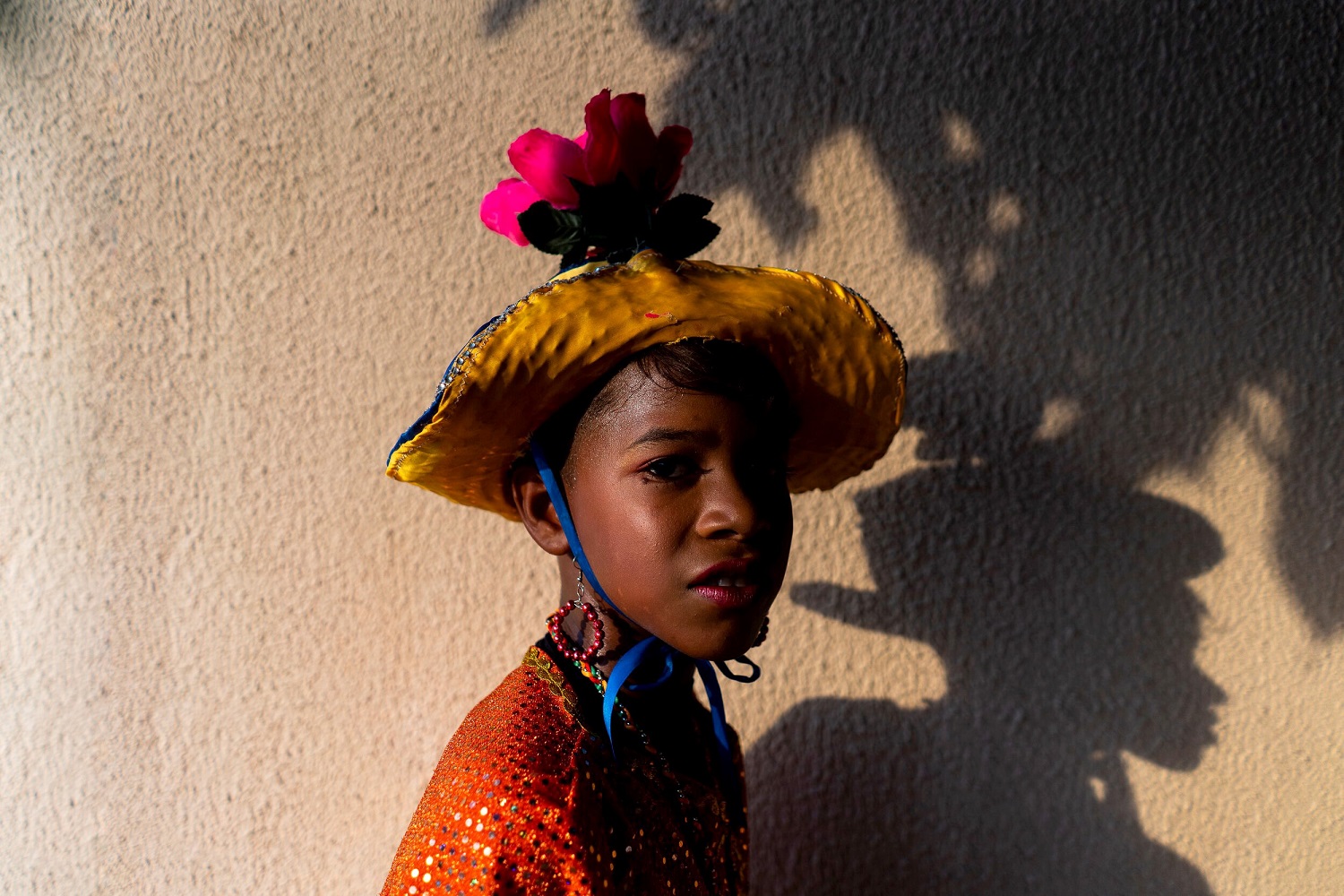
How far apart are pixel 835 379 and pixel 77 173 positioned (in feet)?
5.13

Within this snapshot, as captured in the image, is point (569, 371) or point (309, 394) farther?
point (309, 394)

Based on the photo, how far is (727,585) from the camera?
3.74 feet

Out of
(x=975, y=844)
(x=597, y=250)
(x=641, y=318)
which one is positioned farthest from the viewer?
(x=975, y=844)

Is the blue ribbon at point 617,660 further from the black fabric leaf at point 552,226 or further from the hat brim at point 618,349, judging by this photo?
the black fabric leaf at point 552,226

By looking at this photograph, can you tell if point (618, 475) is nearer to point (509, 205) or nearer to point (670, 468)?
point (670, 468)

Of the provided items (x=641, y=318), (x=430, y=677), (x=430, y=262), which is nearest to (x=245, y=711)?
(x=430, y=677)

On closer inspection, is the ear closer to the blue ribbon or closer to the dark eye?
the blue ribbon

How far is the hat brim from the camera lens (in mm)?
1134

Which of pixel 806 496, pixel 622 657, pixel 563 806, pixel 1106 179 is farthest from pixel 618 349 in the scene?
pixel 1106 179

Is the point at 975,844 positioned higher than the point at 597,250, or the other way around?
the point at 597,250

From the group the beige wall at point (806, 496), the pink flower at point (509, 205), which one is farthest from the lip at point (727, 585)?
the beige wall at point (806, 496)

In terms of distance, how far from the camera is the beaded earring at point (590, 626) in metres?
1.25

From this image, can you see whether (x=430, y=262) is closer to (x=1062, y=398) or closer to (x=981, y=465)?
(x=981, y=465)

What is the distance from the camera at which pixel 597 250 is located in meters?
1.28
